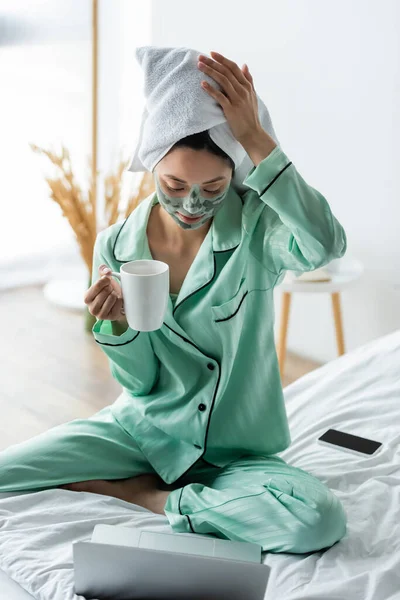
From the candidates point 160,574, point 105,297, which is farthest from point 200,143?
point 160,574

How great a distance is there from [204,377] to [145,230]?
0.35m

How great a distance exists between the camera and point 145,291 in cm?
153

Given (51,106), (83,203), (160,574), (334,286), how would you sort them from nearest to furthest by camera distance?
(160,574) < (334,286) < (83,203) < (51,106)

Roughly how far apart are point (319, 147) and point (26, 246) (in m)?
1.71

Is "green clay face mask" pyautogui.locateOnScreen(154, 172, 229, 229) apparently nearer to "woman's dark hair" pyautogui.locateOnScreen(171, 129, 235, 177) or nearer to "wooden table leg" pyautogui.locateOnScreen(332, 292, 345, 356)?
"woman's dark hair" pyautogui.locateOnScreen(171, 129, 235, 177)

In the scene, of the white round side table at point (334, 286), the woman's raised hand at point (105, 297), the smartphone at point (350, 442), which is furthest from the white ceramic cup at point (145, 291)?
the white round side table at point (334, 286)

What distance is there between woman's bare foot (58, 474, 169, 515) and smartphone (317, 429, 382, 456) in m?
0.43

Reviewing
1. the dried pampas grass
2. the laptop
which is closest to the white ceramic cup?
the laptop

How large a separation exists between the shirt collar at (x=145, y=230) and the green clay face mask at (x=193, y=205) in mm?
61

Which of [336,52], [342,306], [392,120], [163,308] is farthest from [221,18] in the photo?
[163,308]

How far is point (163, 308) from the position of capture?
159cm

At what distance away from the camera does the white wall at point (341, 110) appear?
113 inches

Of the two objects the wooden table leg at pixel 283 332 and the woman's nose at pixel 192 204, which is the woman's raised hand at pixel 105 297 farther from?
the wooden table leg at pixel 283 332

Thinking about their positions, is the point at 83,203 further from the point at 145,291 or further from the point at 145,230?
the point at 145,291
